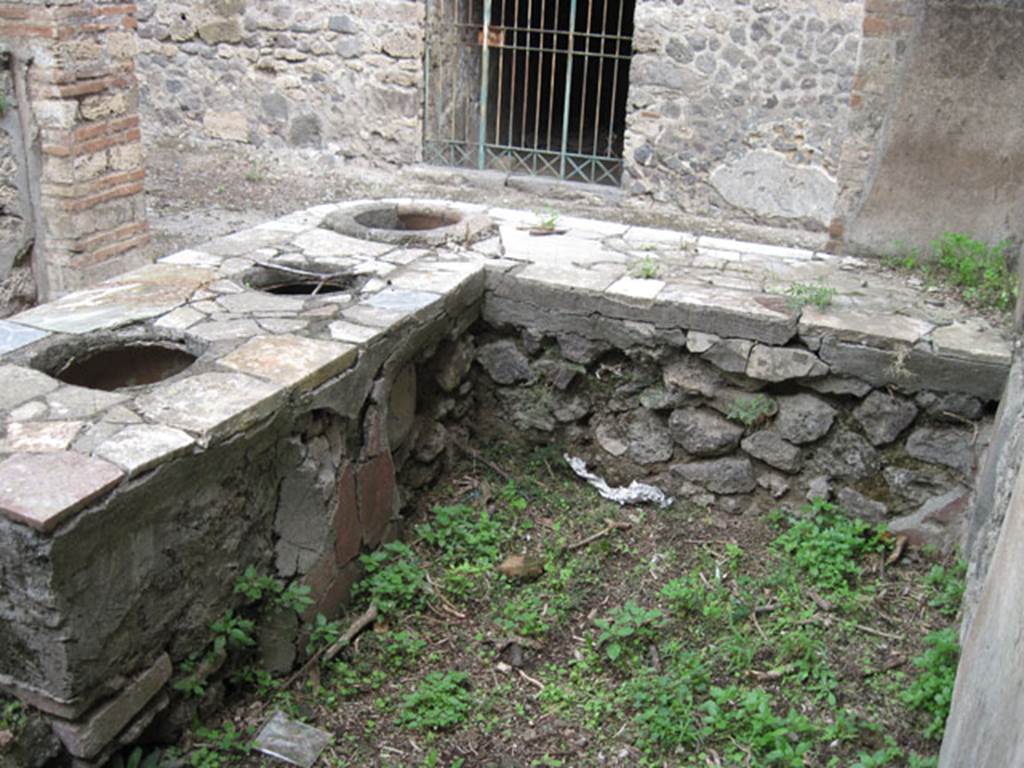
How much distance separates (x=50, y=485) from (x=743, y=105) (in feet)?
21.8

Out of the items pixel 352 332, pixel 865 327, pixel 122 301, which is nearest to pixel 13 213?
pixel 122 301

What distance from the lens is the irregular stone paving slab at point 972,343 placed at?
12.9 feet

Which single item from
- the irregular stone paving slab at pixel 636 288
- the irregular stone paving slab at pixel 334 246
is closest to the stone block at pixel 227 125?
the irregular stone paving slab at pixel 334 246

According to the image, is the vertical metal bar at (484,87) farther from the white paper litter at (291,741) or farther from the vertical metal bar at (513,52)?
the white paper litter at (291,741)

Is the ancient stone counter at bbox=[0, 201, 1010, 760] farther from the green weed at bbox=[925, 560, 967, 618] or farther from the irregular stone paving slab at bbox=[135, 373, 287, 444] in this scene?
the green weed at bbox=[925, 560, 967, 618]

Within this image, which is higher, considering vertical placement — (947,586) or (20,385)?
(20,385)

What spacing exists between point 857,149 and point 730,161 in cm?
308

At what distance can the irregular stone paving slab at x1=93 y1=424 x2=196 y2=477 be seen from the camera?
280 cm

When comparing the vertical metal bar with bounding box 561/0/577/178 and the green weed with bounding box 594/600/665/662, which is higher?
the vertical metal bar with bounding box 561/0/577/178

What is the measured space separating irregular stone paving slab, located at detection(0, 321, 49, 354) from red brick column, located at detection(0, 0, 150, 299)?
173 centimetres

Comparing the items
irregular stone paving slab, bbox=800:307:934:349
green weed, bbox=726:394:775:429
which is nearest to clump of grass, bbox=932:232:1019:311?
irregular stone paving slab, bbox=800:307:934:349

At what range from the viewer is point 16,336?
3.61 metres

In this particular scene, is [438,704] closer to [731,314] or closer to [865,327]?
[731,314]

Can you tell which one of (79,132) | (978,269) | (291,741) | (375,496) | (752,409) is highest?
(79,132)
